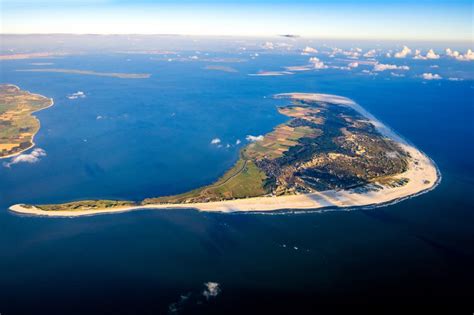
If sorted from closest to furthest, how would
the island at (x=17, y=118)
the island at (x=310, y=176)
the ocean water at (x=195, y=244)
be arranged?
1. the ocean water at (x=195, y=244)
2. the island at (x=310, y=176)
3. the island at (x=17, y=118)

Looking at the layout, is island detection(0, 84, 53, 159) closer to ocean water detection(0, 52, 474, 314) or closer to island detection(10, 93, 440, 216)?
ocean water detection(0, 52, 474, 314)

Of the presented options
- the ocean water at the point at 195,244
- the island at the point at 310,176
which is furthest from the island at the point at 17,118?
the island at the point at 310,176

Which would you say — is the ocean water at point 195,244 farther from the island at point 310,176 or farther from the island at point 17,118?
the island at point 17,118

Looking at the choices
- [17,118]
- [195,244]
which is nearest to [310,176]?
[195,244]

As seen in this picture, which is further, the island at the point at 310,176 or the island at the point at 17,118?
the island at the point at 17,118

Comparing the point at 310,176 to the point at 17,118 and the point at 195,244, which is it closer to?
the point at 195,244

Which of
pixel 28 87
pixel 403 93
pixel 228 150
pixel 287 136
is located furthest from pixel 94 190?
pixel 403 93

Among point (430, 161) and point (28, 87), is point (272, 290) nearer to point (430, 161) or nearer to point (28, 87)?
point (430, 161)
